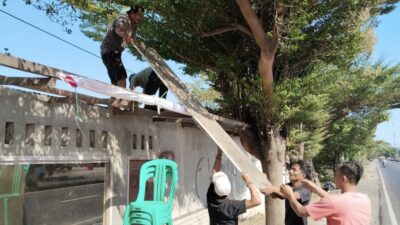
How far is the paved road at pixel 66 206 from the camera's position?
510cm

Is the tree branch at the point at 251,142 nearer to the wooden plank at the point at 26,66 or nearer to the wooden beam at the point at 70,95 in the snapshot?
the wooden beam at the point at 70,95

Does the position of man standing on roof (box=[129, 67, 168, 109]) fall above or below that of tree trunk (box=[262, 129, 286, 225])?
above

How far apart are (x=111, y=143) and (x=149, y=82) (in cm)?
155

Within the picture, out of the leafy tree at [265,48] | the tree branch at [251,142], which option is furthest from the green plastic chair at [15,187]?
the tree branch at [251,142]

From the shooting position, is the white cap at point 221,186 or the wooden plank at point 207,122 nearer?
the white cap at point 221,186

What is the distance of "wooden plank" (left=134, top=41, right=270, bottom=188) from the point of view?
213 inches

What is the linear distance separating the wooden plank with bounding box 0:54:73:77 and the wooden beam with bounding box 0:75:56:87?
0.15 metres

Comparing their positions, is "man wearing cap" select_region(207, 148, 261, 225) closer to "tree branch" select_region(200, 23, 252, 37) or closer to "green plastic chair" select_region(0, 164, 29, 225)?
"green plastic chair" select_region(0, 164, 29, 225)

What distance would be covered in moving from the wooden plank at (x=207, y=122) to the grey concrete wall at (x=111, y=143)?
897 mm

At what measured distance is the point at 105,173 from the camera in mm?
6340

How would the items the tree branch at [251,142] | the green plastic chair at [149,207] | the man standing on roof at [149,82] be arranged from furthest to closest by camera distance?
the tree branch at [251,142] → the man standing on roof at [149,82] → the green plastic chair at [149,207]

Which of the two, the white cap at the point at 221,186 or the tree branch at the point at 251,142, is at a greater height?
the tree branch at the point at 251,142

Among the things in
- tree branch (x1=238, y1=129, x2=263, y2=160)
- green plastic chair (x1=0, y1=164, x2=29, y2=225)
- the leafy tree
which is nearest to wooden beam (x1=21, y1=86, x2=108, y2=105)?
green plastic chair (x1=0, y1=164, x2=29, y2=225)

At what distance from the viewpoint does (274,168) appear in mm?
9227
